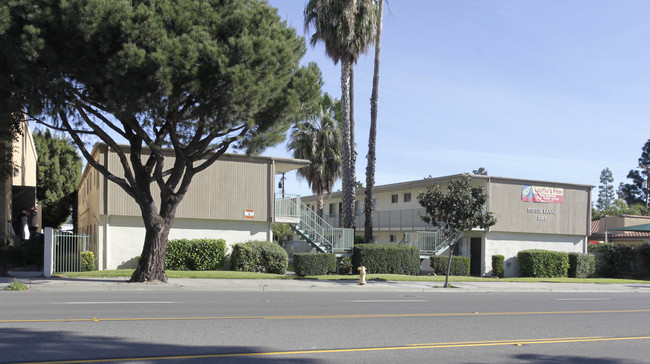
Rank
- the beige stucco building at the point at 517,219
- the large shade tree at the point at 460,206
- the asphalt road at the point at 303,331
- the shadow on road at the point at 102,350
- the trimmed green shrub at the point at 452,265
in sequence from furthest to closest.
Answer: the beige stucco building at the point at 517,219
the trimmed green shrub at the point at 452,265
the large shade tree at the point at 460,206
the asphalt road at the point at 303,331
the shadow on road at the point at 102,350

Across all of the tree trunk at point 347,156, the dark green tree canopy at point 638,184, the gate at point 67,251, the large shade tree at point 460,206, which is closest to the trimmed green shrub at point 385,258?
the tree trunk at point 347,156

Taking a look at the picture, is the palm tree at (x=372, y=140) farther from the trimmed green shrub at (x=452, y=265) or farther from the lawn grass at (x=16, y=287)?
the lawn grass at (x=16, y=287)

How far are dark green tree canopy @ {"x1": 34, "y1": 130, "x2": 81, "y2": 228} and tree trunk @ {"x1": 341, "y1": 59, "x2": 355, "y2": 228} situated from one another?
21760 mm

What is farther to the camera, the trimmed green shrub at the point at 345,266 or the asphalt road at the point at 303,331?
the trimmed green shrub at the point at 345,266

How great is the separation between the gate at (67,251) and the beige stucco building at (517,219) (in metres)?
17.6

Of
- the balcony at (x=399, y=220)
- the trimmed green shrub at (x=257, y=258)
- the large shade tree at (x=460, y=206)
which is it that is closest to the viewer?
the large shade tree at (x=460, y=206)

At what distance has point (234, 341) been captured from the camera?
8477mm

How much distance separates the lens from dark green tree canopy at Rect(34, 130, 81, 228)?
136 feet

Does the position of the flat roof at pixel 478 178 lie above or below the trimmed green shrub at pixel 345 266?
above

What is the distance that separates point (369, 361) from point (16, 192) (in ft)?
90.5

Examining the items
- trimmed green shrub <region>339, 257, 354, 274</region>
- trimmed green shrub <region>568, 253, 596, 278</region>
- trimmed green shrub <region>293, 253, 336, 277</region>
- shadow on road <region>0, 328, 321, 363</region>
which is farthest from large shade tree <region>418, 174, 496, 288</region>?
shadow on road <region>0, 328, 321, 363</region>

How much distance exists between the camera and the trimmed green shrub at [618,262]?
33.0 meters

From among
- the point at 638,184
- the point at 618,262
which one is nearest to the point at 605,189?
the point at 638,184

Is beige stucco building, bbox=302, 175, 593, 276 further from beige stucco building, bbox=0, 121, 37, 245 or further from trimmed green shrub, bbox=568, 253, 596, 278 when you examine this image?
beige stucco building, bbox=0, 121, 37, 245
